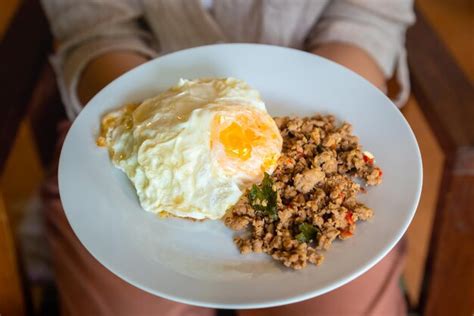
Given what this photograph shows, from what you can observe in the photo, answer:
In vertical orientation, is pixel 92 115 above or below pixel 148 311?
above

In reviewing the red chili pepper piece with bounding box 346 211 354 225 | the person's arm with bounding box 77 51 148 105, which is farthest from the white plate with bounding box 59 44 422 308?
the person's arm with bounding box 77 51 148 105

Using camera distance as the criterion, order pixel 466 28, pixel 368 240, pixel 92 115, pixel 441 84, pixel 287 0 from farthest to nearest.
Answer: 1. pixel 466 28
2. pixel 287 0
3. pixel 441 84
4. pixel 92 115
5. pixel 368 240

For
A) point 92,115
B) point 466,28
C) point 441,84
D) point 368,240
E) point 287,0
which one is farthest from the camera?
point 466,28

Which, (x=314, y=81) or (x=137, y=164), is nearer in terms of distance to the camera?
(x=137, y=164)

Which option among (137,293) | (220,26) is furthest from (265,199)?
(220,26)

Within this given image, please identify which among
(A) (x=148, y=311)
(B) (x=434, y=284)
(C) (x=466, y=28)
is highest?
(A) (x=148, y=311)

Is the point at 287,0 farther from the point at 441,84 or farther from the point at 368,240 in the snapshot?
the point at 368,240

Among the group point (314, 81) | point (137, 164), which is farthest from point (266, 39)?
point (137, 164)

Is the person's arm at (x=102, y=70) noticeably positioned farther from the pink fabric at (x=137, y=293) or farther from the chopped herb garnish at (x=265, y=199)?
the chopped herb garnish at (x=265, y=199)

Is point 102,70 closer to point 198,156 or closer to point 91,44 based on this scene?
point 91,44
